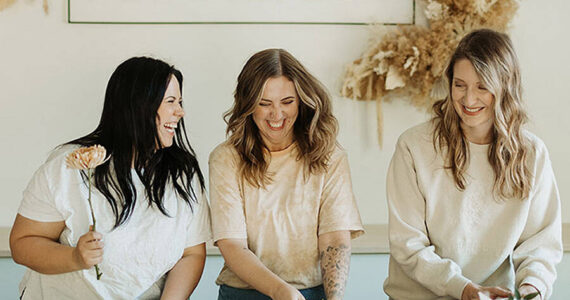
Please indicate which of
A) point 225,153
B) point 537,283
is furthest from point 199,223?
point 537,283

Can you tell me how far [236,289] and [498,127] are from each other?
0.90m

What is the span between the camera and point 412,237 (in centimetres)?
197

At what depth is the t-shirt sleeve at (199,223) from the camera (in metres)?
1.97

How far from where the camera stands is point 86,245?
5.53 feet

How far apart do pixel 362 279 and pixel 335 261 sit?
2.73ft

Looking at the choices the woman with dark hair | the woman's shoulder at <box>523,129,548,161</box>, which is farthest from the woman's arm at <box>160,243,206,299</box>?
the woman's shoulder at <box>523,129,548,161</box>

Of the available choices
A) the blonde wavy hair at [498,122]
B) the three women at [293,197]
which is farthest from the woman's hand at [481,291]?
the blonde wavy hair at [498,122]

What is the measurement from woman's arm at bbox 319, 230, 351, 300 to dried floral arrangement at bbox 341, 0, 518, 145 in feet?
2.87

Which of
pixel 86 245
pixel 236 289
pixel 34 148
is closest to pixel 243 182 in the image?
pixel 236 289

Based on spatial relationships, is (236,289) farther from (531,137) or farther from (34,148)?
(34,148)

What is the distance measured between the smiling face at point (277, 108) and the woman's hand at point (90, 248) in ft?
1.93

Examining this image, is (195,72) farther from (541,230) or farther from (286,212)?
(541,230)

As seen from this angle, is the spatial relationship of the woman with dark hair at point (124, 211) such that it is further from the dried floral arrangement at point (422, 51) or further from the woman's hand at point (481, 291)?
the dried floral arrangement at point (422, 51)

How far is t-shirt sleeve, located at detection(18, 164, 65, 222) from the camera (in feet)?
5.91
